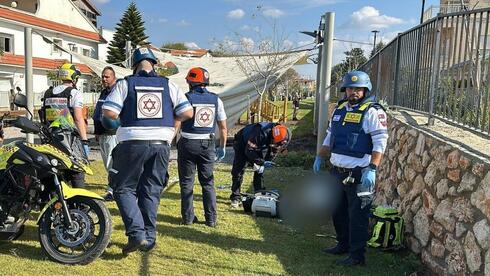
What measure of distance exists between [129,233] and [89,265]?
1.47 feet

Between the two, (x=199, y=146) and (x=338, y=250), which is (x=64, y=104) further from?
(x=338, y=250)

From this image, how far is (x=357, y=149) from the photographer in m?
4.39

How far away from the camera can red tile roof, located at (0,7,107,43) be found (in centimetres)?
3300

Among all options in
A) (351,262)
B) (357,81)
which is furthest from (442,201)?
(357,81)

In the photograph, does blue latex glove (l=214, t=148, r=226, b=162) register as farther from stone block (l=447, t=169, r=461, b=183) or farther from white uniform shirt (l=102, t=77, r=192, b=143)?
stone block (l=447, t=169, r=461, b=183)

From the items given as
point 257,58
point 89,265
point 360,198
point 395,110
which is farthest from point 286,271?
point 257,58

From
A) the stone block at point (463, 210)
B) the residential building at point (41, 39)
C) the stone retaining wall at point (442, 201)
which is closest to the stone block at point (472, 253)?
the stone retaining wall at point (442, 201)

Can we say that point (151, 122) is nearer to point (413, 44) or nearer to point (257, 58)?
point (413, 44)

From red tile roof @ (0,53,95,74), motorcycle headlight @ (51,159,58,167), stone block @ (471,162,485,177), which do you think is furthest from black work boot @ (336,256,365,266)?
red tile roof @ (0,53,95,74)

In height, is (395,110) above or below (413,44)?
below

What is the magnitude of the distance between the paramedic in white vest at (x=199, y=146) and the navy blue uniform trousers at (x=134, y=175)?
1.11 metres

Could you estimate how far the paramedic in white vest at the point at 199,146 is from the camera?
5.48 meters

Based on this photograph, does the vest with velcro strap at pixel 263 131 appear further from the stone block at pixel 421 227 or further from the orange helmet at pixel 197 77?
the stone block at pixel 421 227

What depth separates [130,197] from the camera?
4.23 meters
